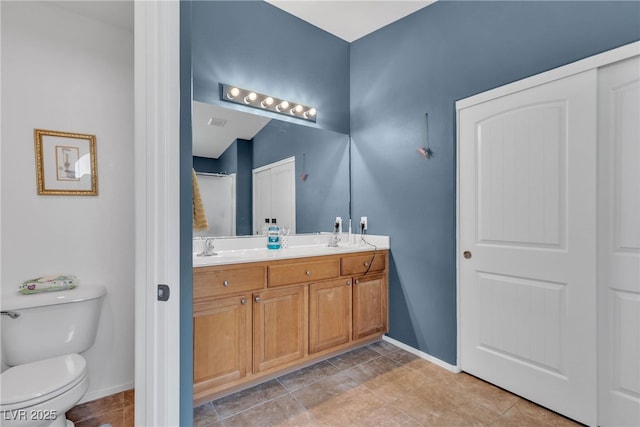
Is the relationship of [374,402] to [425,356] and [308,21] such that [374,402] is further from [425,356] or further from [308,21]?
[308,21]

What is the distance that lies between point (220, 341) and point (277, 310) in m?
0.40

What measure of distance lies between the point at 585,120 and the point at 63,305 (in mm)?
2978

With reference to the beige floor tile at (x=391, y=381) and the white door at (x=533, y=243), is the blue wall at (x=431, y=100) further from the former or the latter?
the beige floor tile at (x=391, y=381)

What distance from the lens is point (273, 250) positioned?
95.3 inches

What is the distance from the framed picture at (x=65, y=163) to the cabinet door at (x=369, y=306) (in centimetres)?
196

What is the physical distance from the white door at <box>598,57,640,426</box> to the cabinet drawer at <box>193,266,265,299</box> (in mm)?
1904

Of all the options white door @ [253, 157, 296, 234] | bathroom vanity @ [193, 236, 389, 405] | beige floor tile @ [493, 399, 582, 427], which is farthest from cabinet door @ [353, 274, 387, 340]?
beige floor tile @ [493, 399, 582, 427]

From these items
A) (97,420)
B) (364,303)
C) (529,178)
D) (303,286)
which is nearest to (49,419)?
(97,420)

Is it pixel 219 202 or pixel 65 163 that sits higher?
pixel 65 163

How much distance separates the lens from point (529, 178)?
1.86m

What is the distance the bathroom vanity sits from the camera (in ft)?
5.82

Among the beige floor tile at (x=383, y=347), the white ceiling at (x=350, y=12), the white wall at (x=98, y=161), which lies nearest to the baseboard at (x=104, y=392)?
the white wall at (x=98, y=161)

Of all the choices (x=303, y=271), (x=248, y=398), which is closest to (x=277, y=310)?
(x=303, y=271)

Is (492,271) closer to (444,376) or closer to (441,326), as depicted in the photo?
(441,326)
